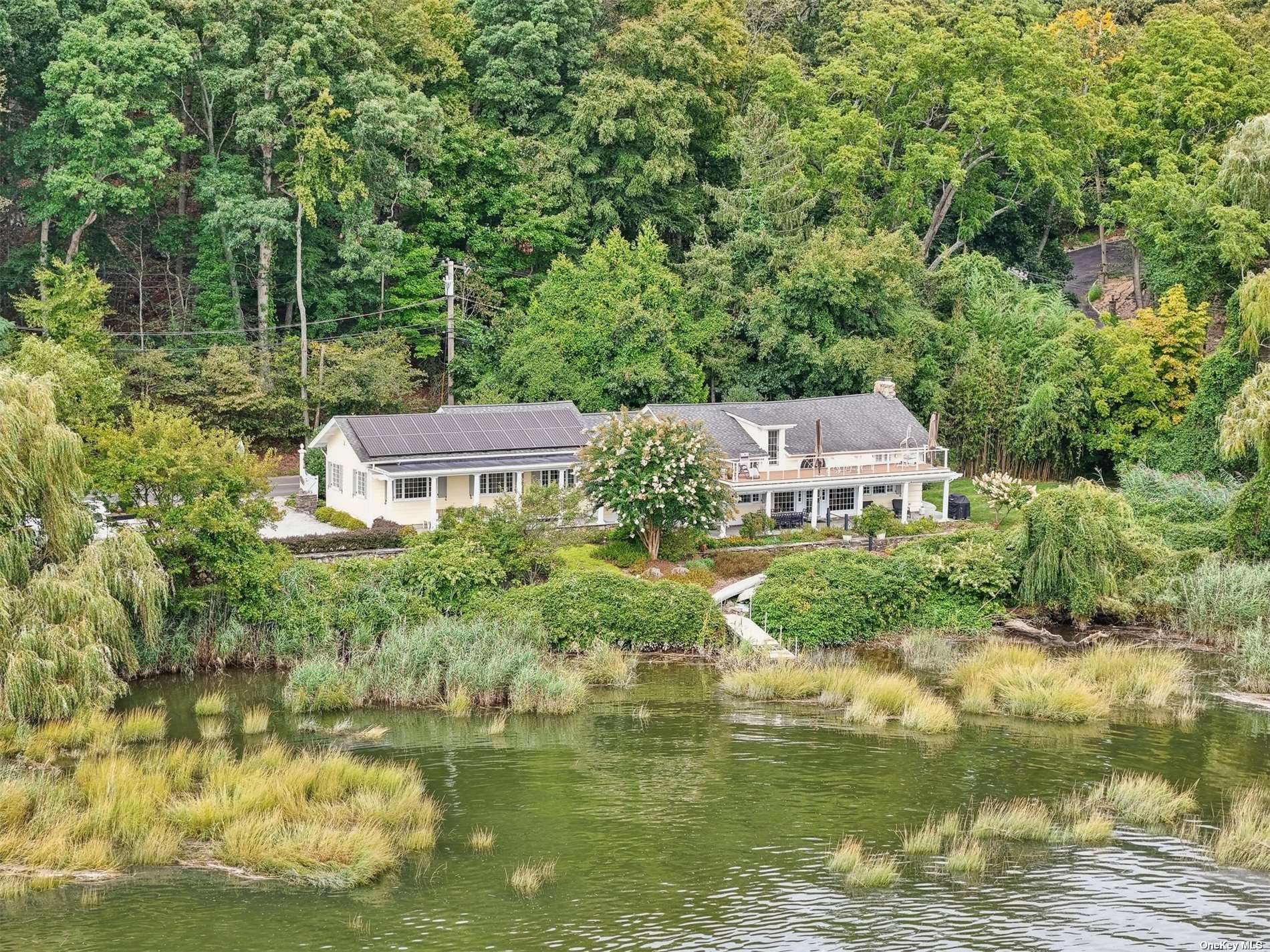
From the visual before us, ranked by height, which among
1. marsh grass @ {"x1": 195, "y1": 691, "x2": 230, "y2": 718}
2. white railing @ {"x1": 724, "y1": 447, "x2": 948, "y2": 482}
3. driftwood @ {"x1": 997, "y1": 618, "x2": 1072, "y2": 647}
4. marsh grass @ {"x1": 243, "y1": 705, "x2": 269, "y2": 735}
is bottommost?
marsh grass @ {"x1": 243, "y1": 705, "x2": 269, "y2": 735}

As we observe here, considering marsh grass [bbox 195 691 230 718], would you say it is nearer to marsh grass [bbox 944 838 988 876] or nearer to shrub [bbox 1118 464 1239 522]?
marsh grass [bbox 944 838 988 876]

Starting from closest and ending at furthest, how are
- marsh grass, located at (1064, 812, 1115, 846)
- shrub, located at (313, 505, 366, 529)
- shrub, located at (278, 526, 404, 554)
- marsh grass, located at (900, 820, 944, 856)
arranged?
marsh grass, located at (900, 820, 944, 856) < marsh grass, located at (1064, 812, 1115, 846) < shrub, located at (278, 526, 404, 554) < shrub, located at (313, 505, 366, 529)

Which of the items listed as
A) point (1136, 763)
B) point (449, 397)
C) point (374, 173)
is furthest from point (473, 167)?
point (1136, 763)

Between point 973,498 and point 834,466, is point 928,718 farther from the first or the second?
point 973,498

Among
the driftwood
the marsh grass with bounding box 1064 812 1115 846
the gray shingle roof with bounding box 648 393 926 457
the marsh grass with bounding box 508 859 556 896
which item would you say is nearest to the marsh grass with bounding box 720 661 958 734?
the driftwood

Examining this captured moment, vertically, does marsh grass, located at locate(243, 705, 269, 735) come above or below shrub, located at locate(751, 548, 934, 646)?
below

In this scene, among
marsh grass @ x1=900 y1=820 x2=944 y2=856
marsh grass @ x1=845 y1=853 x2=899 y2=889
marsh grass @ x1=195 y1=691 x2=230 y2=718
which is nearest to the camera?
marsh grass @ x1=845 y1=853 x2=899 y2=889

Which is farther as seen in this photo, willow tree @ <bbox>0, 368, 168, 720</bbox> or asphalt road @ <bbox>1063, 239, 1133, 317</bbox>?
asphalt road @ <bbox>1063, 239, 1133, 317</bbox>

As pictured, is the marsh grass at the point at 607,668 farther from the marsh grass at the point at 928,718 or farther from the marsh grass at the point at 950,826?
the marsh grass at the point at 950,826
